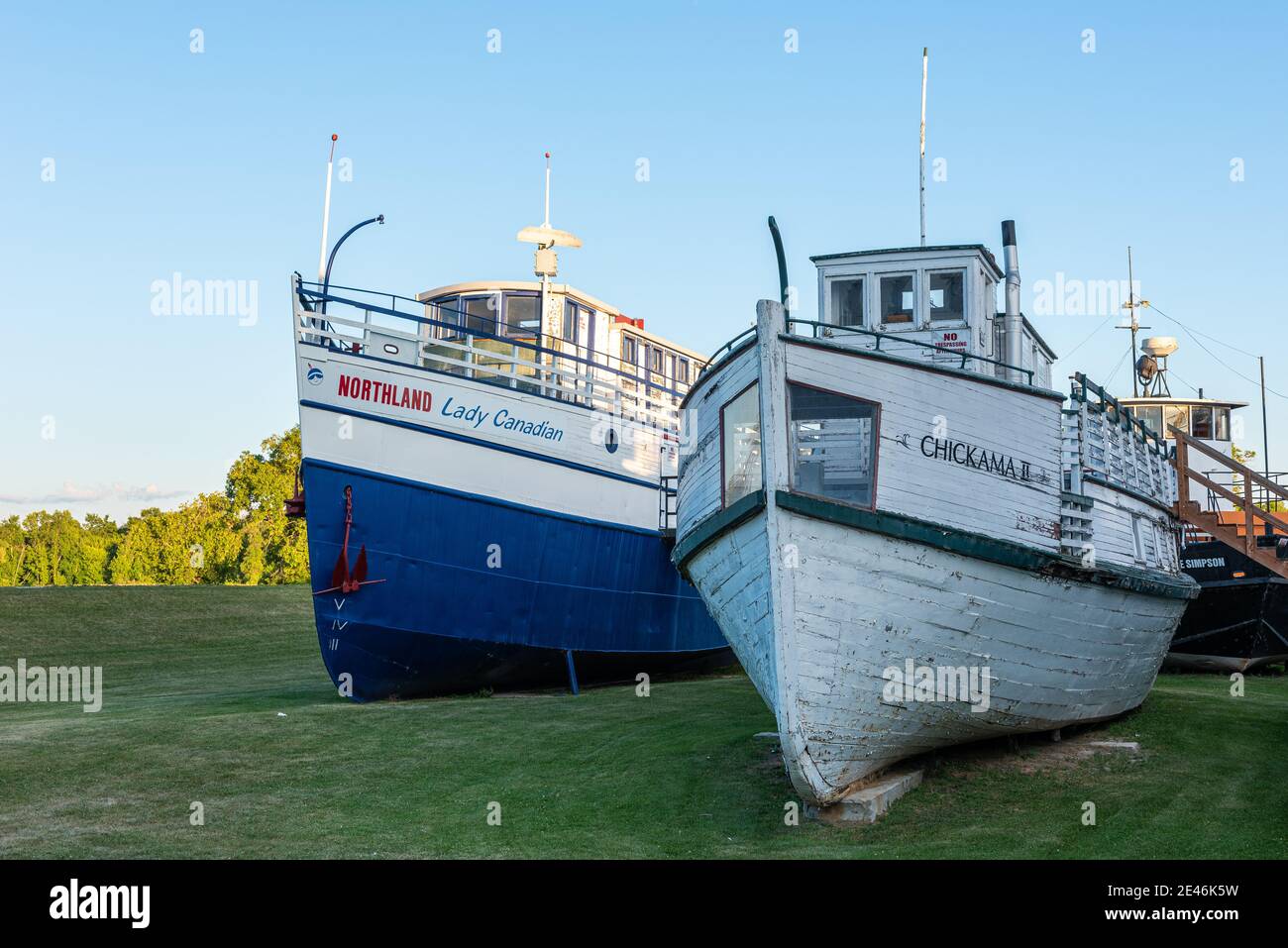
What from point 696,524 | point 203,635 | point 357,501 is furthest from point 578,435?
point 203,635

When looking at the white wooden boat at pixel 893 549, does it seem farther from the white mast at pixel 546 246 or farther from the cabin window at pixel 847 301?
the white mast at pixel 546 246

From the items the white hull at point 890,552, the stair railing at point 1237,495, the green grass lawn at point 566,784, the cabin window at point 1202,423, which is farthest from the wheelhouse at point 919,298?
the cabin window at point 1202,423

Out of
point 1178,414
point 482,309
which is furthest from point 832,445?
point 1178,414

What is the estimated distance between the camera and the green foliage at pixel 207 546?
45.7 meters

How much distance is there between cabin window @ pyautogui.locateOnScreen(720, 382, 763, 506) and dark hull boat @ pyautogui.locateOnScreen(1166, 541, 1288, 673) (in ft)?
40.8

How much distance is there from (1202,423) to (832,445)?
1729 centimetres

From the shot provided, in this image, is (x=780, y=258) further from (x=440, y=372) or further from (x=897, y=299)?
(x=440, y=372)

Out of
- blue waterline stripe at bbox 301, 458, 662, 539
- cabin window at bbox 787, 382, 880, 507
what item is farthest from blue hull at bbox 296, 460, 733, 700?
cabin window at bbox 787, 382, 880, 507

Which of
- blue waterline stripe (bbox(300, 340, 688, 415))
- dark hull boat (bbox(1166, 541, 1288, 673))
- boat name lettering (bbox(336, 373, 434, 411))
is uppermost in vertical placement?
blue waterline stripe (bbox(300, 340, 688, 415))

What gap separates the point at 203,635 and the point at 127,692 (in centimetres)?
937

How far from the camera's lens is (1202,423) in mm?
23719

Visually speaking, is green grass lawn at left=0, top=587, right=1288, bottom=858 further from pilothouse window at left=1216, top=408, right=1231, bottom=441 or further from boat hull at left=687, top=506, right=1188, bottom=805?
pilothouse window at left=1216, top=408, right=1231, bottom=441

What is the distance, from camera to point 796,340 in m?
9.12

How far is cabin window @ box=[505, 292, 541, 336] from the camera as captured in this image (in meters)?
18.2
